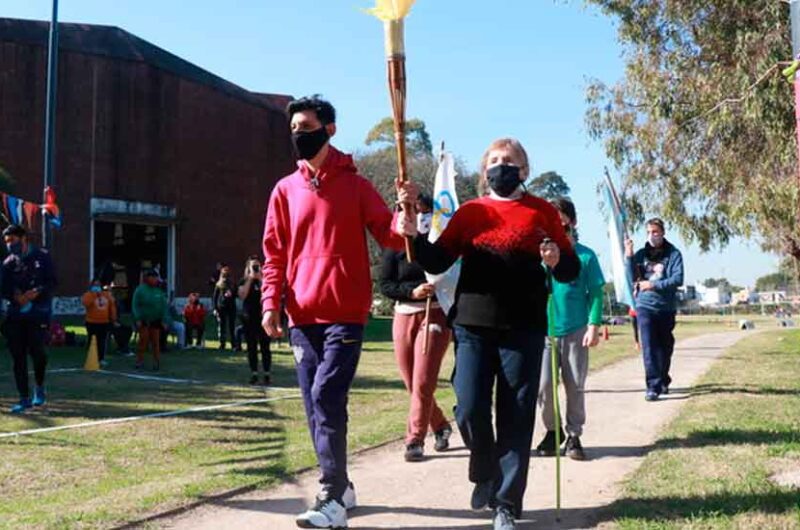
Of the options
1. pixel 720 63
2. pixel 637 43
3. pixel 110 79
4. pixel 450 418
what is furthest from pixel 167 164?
pixel 450 418

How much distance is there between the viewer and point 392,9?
3881mm

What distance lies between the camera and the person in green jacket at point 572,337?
6.51 metres

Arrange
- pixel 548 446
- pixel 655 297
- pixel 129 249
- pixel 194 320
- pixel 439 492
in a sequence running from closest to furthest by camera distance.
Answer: pixel 439 492 → pixel 548 446 → pixel 655 297 → pixel 194 320 → pixel 129 249

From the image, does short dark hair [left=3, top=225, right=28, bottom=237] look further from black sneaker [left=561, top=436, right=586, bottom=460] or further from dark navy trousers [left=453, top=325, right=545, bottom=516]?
dark navy trousers [left=453, top=325, right=545, bottom=516]

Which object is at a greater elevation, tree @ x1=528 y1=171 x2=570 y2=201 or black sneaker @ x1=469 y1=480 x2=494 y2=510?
tree @ x1=528 y1=171 x2=570 y2=201

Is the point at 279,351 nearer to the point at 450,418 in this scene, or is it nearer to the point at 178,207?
the point at 450,418

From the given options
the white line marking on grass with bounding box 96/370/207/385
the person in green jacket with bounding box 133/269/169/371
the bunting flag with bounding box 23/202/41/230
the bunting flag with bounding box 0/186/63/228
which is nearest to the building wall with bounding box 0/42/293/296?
the bunting flag with bounding box 23/202/41/230

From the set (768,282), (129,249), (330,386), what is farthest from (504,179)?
(768,282)

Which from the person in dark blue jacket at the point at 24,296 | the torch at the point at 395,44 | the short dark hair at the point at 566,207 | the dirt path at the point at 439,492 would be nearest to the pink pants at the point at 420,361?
the dirt path at the point at 439,492

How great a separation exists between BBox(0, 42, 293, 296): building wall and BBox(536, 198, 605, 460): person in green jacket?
30.6 meters

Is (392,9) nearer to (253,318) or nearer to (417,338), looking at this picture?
(417,338)

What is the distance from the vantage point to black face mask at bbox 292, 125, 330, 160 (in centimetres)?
473

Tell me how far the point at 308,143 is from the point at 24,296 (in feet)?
19.5

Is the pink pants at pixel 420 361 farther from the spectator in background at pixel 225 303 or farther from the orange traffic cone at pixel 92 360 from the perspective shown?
the spectator in background at pixel 225 303
